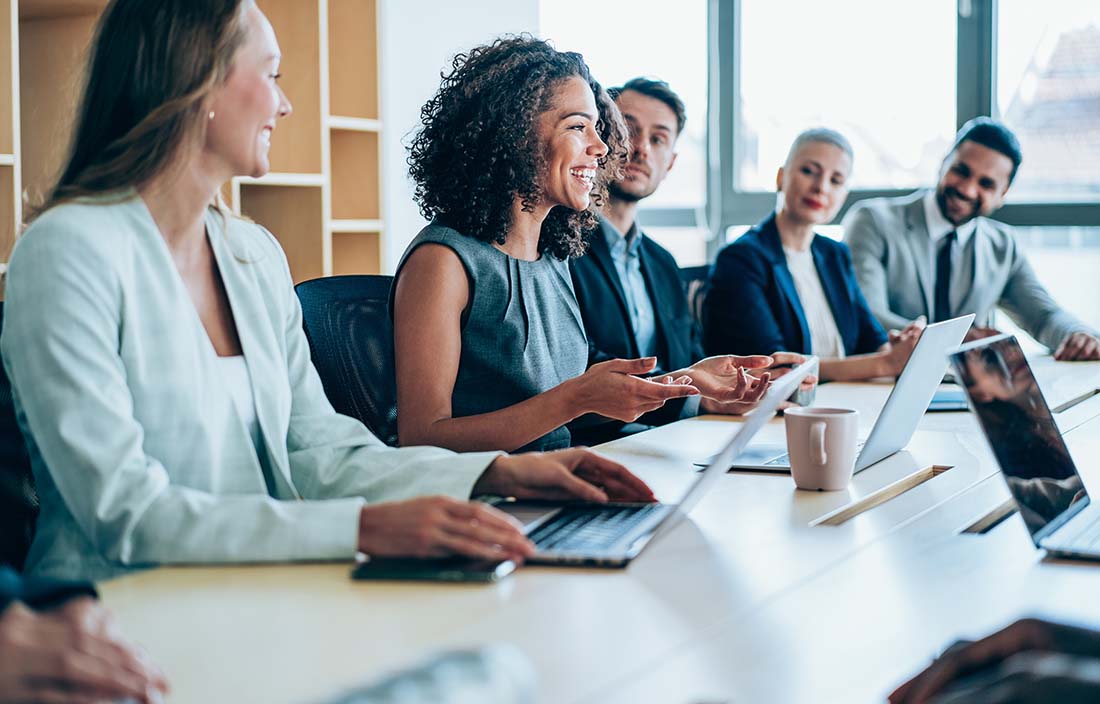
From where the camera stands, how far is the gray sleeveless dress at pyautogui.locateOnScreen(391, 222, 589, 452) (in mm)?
2006

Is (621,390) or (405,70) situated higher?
(405,70)

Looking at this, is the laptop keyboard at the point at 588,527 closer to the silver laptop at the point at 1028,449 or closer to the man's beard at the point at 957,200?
the silver laptop at the point at 1028,449

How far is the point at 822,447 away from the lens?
1.52 metres

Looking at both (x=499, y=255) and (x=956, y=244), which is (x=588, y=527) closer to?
(x=499, y=255)

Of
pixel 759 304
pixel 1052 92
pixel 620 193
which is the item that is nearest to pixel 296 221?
pixel 620 193

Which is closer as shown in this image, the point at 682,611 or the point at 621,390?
the point at 682,611

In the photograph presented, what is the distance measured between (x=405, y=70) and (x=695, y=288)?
1.32 metres

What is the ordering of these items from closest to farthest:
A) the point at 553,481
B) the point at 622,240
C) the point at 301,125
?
1. the point at 553,481
2. the point at 622,240
3. the point at 301,125

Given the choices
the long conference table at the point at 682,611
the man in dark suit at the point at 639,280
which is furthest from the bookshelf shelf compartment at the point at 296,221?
the long conference table at the point at 682,611

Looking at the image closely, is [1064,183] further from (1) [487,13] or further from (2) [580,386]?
(2) [580,386]

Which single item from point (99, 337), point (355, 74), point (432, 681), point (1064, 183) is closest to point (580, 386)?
point (99, 337)

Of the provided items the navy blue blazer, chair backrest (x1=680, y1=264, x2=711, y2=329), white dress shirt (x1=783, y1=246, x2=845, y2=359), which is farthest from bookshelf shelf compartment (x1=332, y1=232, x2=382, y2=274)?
white dress shirt (x1=783, y1=246, x2=845, y2=359)

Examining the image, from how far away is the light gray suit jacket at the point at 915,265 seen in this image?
12.5 feet

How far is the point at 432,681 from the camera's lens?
623 millimetres
